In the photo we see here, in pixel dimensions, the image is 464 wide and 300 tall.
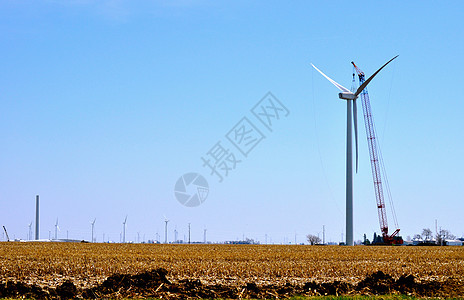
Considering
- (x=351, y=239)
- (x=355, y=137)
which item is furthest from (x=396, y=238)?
(x=355, y=137)

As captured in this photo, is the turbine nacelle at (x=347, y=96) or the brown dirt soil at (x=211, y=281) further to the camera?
the turbine nacelle at (x=347, y=96)

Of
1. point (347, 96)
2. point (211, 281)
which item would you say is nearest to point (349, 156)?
point (347, 96)

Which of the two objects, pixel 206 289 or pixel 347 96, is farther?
pixel 347 96

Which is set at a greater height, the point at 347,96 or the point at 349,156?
the point at 347,96

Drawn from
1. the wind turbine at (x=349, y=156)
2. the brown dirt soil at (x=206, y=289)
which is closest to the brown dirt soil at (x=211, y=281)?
the brown dirt soil at (x=206, y=289)

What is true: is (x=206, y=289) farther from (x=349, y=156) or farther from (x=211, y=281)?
(x=349, y=156)

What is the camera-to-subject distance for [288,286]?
31.5 metres

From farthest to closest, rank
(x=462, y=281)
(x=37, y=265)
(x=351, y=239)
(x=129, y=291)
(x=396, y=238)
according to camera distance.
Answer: (x=396, y=238) < (x=351, y=239) < (x=37, y=265) < (x=462, y=281) < (x=129, y=291)

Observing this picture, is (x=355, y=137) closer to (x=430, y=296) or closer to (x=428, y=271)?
(x=428, y=271)

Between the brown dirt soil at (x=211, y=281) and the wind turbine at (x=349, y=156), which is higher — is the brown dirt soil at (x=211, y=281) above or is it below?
below

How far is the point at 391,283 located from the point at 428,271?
32.5 ft

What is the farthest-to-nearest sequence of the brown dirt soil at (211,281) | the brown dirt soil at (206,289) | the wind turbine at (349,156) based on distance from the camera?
the wind turbine at (349,156) < the brown dirt soil at (211,281) < the brown dirt soil at (206,289)

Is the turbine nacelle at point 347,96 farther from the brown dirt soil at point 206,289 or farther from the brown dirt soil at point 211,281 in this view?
the brown dirt soil at point 206,289

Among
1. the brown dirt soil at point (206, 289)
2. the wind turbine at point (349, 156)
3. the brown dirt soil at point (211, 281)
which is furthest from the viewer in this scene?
the wind turbine at point (349, 156)
